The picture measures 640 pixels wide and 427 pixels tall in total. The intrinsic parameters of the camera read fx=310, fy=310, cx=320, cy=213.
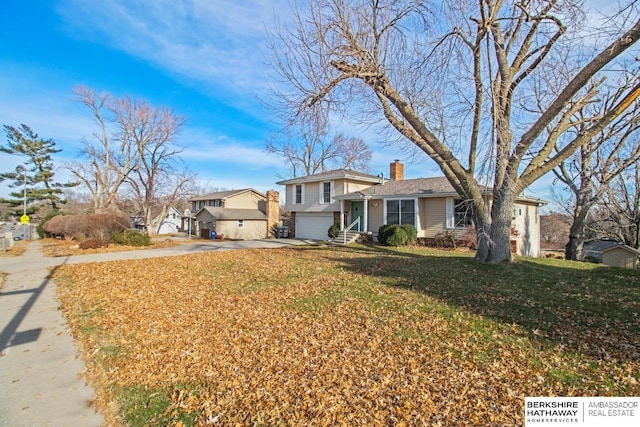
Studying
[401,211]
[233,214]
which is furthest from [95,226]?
[401,211]

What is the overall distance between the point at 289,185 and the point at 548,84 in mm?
18344

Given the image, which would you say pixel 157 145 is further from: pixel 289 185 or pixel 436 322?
pixel 436 322

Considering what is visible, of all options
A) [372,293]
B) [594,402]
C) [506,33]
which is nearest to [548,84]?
[506,33]

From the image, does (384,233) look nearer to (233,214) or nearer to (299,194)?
(299,194)

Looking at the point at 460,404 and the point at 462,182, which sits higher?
the point at 462,182

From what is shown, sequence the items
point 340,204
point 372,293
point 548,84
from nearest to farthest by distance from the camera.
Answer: point 372,293 < point 548,84 < point 340,204

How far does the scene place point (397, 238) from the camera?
53.2 ft

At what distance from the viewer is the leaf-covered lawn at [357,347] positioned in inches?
116

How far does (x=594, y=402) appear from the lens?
2865 mm

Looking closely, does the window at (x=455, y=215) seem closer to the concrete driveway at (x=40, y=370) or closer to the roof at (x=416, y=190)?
the roof at (x=416, y=190)

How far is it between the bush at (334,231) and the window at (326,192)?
7.59 ft

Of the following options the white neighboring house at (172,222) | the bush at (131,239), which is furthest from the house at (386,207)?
the white neighboring house at (172,222)

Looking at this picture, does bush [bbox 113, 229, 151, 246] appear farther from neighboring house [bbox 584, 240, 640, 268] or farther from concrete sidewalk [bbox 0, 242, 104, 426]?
neighboring house [bbox 584, 240, 640, 268]
